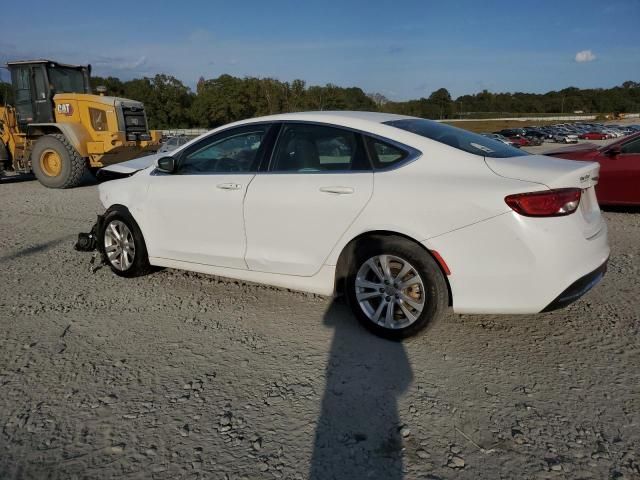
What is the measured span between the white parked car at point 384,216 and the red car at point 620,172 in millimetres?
4868

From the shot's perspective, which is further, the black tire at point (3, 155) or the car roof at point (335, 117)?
the black tire at point (3, 155)

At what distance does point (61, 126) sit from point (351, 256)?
11.2 m

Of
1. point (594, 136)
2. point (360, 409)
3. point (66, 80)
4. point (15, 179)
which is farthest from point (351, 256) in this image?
point (594, 136)

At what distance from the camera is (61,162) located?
12.2 m

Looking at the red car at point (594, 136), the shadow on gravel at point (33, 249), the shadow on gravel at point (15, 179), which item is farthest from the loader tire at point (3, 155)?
the red car at point (594, 136)

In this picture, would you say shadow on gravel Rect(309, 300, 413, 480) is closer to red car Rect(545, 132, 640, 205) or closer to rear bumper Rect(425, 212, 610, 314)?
rear bumper Rect(425, 212, 610, 314)

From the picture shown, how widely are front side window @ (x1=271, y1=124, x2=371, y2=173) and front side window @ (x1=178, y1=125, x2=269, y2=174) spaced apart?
23 centimetres

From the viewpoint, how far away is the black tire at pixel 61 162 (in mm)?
12039

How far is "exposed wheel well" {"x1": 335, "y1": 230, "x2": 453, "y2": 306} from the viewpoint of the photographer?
3.27 metres

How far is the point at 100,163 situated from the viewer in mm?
12469

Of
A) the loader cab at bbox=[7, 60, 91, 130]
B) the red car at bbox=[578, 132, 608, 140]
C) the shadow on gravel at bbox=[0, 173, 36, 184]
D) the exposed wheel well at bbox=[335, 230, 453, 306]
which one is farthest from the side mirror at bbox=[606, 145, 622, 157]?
the red car at bbox=[578, 132, 608, 140]

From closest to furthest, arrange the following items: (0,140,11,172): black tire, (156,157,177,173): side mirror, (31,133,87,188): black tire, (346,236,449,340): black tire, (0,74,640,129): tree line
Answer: (346,236,449,340): black tire
(156,157,177,173): side mirror
(31,133,87,188): black tire
(0,140,11,172): black tire
(0,74,640,129): tree line

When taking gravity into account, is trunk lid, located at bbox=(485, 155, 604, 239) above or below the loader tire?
below

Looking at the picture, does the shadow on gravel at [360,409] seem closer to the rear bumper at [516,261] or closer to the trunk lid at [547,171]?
the rear bumper at [516,261]
